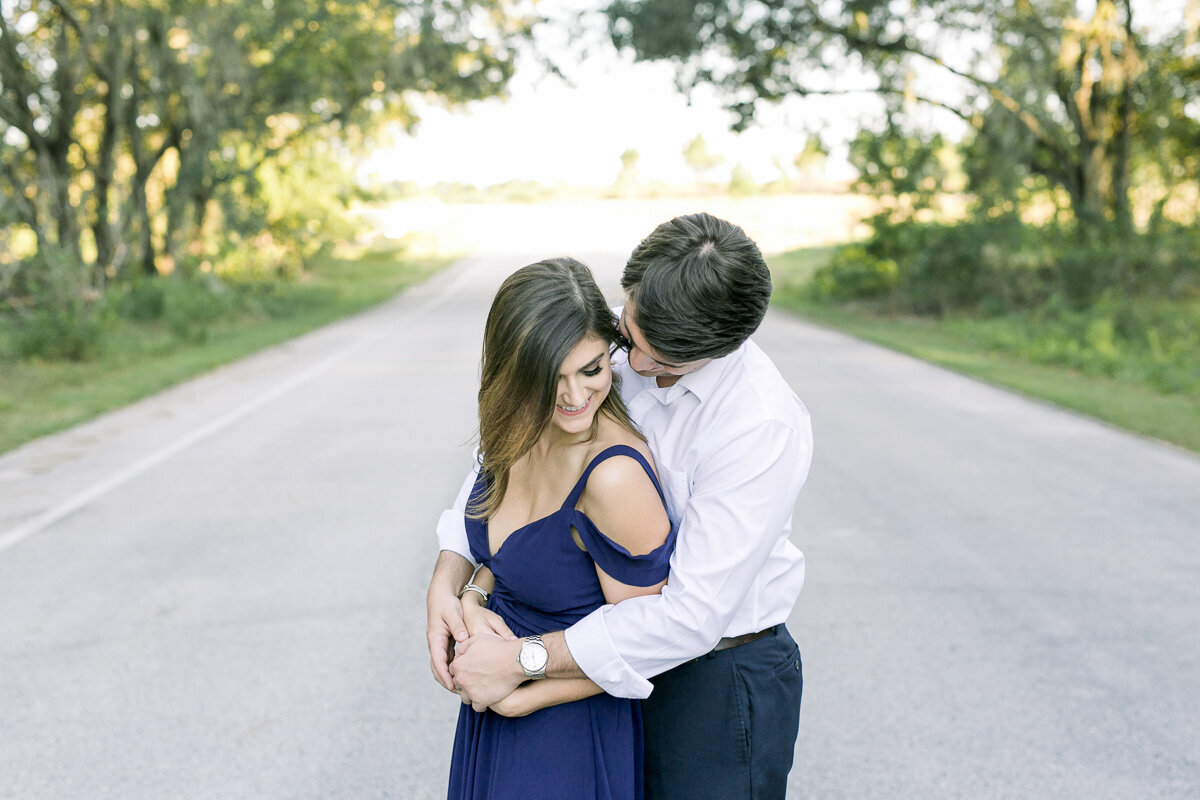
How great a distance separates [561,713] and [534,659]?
15 cm

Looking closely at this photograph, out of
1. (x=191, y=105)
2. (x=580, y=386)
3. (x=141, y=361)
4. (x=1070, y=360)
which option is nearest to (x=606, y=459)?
(x=580, y=386)

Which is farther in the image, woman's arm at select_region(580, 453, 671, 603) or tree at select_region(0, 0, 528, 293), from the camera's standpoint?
tree at select_region(0, 0, 528, 293)

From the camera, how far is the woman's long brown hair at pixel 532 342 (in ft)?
6.72

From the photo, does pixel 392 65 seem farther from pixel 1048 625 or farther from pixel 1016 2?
pixel 1048 625

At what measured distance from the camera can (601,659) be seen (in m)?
2.03

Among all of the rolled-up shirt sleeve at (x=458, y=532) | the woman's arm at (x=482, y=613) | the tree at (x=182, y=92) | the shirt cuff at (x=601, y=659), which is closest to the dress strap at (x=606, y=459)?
the shirt cuff at (x=601, y=659)

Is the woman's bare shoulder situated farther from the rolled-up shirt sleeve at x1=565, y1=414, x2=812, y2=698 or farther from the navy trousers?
the navy trousers

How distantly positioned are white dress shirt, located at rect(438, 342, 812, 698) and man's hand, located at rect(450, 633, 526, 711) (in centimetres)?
13

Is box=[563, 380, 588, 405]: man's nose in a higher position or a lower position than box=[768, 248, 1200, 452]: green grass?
higher

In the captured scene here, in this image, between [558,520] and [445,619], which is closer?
[558,520]

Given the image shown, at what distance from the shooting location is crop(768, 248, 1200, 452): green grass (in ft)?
37.7

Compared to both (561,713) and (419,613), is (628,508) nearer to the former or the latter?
(561,713)

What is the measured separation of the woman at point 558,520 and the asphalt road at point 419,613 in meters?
1.69

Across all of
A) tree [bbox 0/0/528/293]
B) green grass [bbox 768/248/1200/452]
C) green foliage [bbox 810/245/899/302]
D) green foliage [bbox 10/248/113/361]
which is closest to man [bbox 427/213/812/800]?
green grass [bbox 768/248/1200/452]
